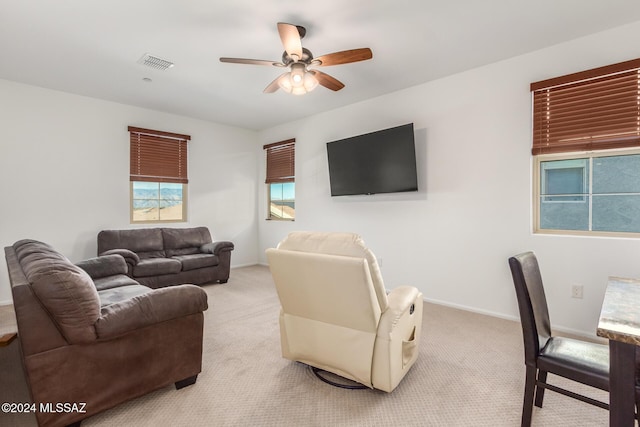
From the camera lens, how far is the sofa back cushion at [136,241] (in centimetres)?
428

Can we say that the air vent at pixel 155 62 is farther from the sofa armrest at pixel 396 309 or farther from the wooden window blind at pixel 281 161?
the sofa armrest at pixel 396 309

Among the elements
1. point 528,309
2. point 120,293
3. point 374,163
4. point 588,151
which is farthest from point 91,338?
point 588,151

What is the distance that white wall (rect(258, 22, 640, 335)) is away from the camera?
2.83 meters

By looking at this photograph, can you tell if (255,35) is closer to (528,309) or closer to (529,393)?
(528,309)

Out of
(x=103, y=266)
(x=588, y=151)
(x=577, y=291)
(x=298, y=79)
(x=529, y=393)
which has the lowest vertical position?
(x=529, y=393)

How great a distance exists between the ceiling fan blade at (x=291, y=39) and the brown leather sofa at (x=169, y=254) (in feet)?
10.4

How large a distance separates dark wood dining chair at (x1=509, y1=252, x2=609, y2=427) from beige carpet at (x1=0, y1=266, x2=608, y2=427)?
390mm

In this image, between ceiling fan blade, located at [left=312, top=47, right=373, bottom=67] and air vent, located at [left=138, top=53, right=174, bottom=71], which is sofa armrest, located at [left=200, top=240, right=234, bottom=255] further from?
ceiling fan blade, located at [left=312, top=47, right=373, bottom=67]

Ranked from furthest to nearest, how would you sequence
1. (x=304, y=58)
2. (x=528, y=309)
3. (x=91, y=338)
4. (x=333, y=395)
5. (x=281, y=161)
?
(x=281, y=161), (x=304, y=58), (x=333, y=395), (x=91, y=338), (x=528, y=309)

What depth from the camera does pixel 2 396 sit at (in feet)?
6.27

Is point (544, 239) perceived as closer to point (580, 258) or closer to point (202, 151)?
point (580, 258)

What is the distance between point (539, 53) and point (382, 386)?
11.2 feet

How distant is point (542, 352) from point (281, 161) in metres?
5.01

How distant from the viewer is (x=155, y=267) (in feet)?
13.5
